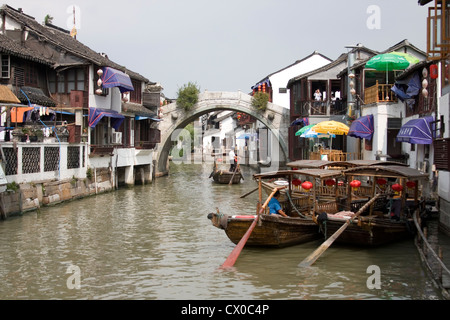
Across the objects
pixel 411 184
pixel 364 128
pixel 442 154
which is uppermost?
pixel 364 128

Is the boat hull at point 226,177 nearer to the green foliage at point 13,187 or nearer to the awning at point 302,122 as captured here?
the awning at point 302,122

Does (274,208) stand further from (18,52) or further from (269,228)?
(18,52)

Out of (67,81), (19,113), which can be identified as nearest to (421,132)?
(19,113)

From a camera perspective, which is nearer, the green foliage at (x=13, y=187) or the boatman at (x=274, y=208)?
the boatman at (x=274, y=208)

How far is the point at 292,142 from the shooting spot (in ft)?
→ 107

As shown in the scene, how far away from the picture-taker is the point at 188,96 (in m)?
33.6

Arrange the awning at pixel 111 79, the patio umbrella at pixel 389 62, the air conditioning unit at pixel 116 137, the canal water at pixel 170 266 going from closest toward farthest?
the canal water at pixel 170 266
the patio umbrella at pixel 389 62
the awning at pixel 111 79
the air conditioning unit at pixel 116 137

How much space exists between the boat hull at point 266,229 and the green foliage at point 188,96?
22158 mm

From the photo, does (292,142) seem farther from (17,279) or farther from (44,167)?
(17,279)

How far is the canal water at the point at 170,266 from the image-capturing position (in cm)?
900

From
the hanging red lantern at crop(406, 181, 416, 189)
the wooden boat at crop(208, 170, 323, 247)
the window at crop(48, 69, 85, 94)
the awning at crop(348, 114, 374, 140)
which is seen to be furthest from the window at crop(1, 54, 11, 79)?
the hanging red lantern at crop(406, 181, 416, 189)

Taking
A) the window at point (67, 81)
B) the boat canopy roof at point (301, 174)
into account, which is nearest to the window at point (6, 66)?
the window at point (67, 81)

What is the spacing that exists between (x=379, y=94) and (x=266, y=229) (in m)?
12.0
